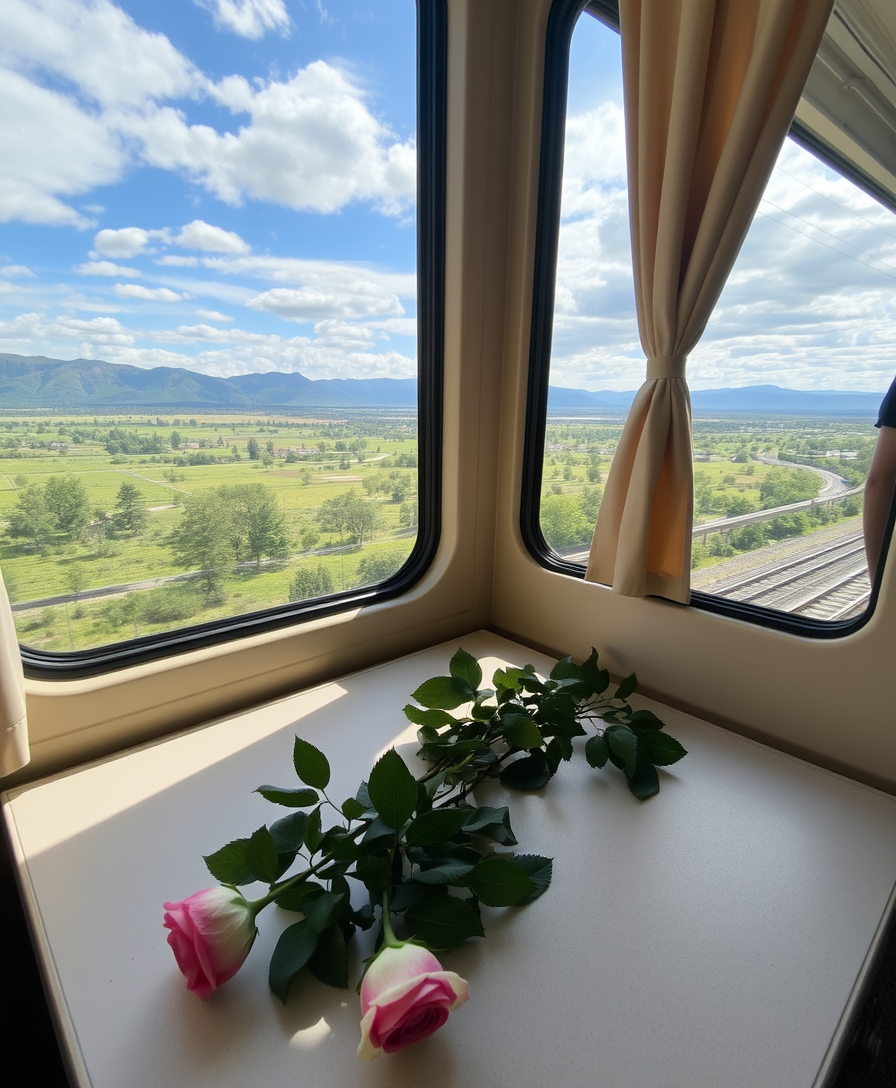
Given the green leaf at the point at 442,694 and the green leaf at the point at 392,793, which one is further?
the green leaf at the point at 442,694

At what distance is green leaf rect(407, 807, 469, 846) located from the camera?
625 mm

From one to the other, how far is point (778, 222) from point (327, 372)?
36.4 inches

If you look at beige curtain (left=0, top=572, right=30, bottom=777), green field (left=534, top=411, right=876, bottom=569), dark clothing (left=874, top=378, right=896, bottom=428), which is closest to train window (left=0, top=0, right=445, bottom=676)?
beige curtain (left=0, top=572, right=30, bottom=777)

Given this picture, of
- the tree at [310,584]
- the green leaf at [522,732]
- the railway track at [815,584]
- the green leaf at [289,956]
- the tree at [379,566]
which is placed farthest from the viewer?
the tree at [379,566]

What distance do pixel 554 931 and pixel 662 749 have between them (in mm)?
367

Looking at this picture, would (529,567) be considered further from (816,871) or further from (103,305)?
(103,305)

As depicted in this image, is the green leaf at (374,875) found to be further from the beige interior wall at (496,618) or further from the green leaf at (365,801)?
the beige interior wall at (496,618)

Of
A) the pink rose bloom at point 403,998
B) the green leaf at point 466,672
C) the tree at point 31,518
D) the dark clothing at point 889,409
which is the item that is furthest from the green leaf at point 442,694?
the dark clothing at point 889,409

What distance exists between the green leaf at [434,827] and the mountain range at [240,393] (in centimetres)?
86

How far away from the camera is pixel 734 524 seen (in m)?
1.15

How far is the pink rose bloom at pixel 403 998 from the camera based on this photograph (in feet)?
1.45

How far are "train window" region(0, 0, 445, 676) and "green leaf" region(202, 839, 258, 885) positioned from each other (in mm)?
551

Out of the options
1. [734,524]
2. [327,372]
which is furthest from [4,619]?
[734,524]

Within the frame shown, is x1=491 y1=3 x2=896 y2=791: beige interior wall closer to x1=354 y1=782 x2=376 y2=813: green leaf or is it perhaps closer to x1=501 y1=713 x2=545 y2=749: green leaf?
x1=501 y1=713 x2=545 y2=749: green leaf
